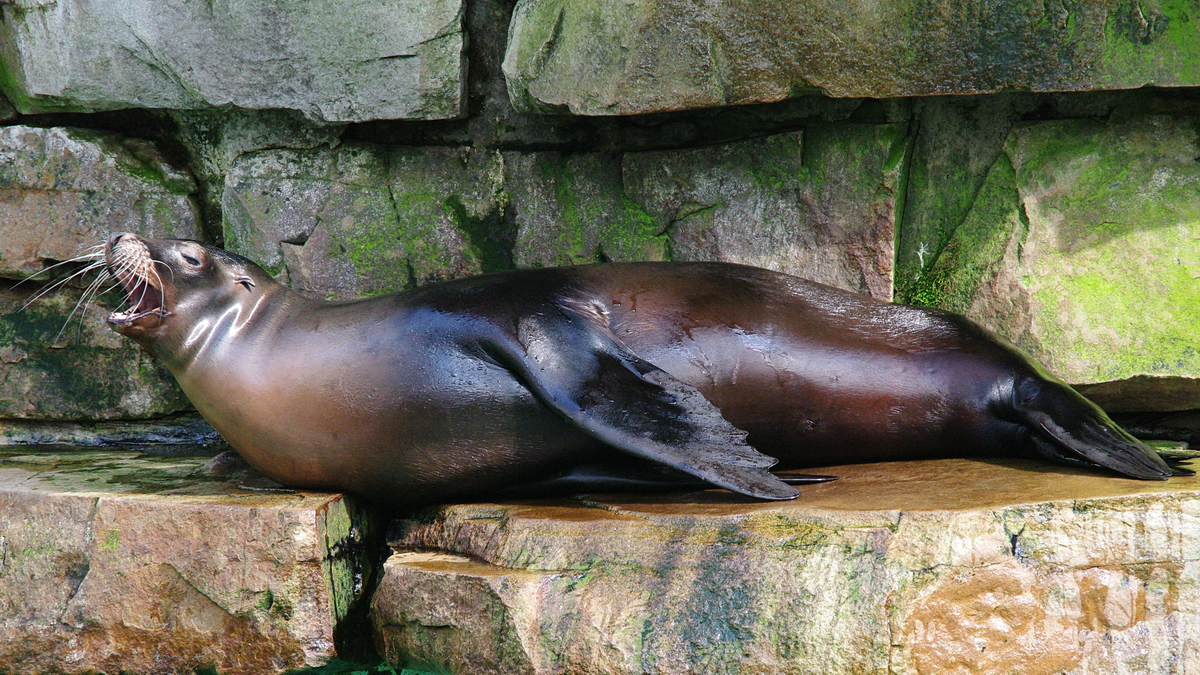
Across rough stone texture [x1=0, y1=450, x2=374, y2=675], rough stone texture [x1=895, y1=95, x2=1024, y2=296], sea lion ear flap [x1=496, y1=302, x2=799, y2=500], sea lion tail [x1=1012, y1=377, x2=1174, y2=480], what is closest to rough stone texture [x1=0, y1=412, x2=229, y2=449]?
rough stone texture [x1=0, y1=450, x2=374, y2=675]

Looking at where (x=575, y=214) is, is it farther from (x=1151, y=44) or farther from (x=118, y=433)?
(x=118, y=433)

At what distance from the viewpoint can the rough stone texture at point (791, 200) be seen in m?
3.45

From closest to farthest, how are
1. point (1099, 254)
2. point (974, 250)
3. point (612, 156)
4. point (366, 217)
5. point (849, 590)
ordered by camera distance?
1. point (849, 590)
2. point (1099, 254)
3. point (974, 250)
4. point (612, 156)
5. point (366, 217)

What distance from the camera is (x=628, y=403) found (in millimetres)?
2672

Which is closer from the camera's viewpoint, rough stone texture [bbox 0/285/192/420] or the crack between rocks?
the crack between rocks

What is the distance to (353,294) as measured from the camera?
3.80 m

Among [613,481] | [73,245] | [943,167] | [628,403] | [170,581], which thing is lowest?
[170,581]

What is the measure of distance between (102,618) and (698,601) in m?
1.62

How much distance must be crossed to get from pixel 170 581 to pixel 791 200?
2.26 m

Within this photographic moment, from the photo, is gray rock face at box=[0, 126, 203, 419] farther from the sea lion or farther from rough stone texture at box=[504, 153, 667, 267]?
rough stone texture at box=[504, 153, 667, 267]

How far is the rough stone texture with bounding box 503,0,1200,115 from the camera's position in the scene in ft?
9.86

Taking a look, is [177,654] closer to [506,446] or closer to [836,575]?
[506,446]

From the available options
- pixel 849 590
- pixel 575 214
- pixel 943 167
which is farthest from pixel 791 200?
pixel 849 590

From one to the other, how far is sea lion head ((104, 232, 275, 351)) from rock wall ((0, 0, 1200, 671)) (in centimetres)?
63
